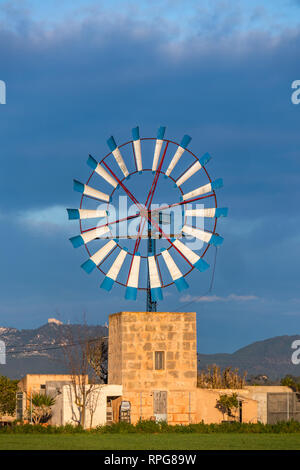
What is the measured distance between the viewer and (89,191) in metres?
54.2

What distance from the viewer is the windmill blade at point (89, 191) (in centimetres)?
5403

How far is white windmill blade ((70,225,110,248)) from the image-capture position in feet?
178

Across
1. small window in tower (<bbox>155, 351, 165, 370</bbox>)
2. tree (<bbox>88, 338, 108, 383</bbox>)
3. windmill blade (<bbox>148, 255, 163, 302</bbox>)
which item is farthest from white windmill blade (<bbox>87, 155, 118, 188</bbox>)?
tree (<bbox>88, 338, 108, 383</bbox>)

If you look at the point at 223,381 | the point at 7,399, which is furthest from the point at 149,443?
the point at 223,381

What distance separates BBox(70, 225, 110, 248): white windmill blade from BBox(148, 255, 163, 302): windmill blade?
349 cm

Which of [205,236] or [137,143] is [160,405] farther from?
[137,143]

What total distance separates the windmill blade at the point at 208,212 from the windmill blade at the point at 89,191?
536cm

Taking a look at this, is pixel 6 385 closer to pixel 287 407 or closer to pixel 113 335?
pixel 113 335

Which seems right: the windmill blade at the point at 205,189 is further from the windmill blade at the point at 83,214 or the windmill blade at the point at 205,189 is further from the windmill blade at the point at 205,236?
the windmill blade at the point at 83,214

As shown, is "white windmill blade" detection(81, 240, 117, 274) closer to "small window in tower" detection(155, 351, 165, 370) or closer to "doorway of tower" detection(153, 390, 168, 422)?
"small window in tower" detection(155, 351, 165, 370)

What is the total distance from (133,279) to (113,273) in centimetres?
148
